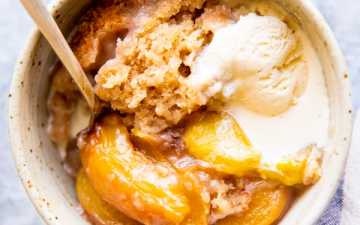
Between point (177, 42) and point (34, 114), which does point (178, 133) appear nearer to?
point (177, 42)

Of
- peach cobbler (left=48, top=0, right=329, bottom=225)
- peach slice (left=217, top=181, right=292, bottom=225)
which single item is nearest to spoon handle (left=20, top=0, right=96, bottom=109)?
peach cobbler (left=48, top=0, right=329, bottom=225)

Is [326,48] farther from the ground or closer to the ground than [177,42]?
closer to the ground

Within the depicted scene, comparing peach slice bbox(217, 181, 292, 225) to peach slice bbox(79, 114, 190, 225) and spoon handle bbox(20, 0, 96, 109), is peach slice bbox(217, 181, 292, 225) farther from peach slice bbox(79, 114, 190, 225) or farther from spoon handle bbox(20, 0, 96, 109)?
spoon handle bbox(20, 0, 96, 109)

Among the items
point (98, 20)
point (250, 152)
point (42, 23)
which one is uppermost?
point (42, 23)

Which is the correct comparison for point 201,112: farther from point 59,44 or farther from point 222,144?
point 59,44

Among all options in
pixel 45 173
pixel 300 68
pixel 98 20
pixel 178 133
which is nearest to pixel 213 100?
pixel 178 133
